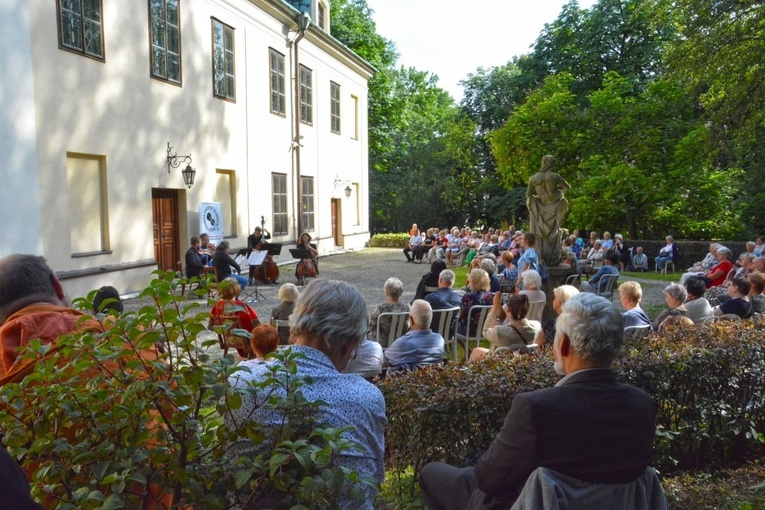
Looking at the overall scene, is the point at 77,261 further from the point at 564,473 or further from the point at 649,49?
the point at 649,49

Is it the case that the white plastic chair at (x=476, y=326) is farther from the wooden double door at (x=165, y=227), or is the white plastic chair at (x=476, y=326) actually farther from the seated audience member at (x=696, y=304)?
the wooden double door at (x=165, y=227)

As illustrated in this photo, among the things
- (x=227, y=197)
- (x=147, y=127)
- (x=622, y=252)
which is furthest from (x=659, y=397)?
(x=622, y=252)

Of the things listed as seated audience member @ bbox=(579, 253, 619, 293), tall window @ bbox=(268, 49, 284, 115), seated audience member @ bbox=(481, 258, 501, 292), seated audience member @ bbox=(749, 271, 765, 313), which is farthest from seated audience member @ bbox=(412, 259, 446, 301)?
tall window @ bbox=(268, 49, 284, 115)

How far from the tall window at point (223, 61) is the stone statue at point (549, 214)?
10123 mm

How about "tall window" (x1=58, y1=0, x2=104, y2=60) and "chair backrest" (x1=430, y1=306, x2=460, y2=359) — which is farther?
"tall window" (x1=58, y1=0, x2=104, y2=60)

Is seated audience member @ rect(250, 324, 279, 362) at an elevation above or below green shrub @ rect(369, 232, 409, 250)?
above

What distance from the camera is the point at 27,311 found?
2480 mm

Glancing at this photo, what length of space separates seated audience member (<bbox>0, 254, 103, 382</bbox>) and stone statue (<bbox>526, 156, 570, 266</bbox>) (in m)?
9.64

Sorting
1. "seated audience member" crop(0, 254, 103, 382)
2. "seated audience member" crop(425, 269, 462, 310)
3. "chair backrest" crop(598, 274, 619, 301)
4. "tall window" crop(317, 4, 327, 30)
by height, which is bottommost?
"chair backrest" crop(598, 274, 619, 301)

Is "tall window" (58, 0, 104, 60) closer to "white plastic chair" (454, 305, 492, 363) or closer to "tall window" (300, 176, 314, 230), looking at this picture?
"white plastic chair" (454, 305, 492, 363)

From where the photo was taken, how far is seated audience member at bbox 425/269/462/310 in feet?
24.6

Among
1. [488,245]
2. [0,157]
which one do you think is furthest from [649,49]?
[0,157]

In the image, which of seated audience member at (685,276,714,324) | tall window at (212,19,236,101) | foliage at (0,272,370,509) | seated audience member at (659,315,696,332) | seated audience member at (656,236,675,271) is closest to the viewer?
foliage at (0,272,370,509)

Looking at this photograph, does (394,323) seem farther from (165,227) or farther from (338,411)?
(165,227)
